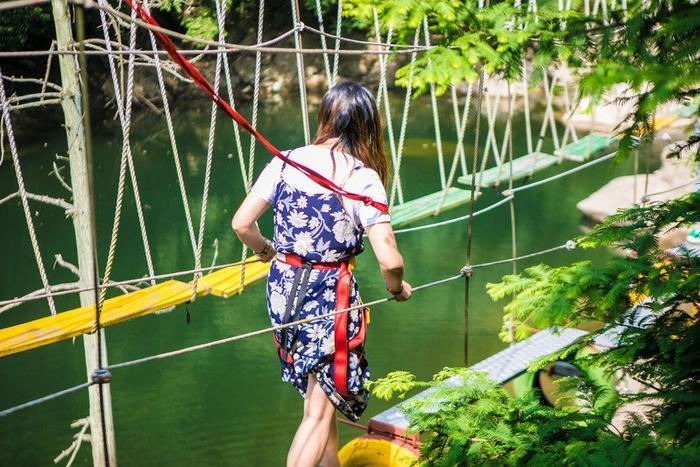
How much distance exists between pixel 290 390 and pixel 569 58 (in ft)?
12.2

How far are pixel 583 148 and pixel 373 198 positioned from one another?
3666 millimetres

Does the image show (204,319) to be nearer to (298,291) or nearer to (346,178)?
(298,291)

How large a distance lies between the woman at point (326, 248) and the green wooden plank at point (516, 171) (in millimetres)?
2641

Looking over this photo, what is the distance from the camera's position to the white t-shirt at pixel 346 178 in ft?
5.37

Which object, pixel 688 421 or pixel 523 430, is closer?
pixel 688 421

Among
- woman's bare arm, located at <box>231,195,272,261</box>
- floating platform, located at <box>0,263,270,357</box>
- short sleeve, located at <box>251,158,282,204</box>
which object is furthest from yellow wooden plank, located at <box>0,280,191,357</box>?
short sleeve, located at <box>251,158,282,204</box>

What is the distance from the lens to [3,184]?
26.3ft

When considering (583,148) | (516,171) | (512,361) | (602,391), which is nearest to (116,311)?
(512,361)

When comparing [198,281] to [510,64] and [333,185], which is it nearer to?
[333,185]

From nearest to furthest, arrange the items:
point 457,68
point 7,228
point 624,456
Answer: point 624,456
point 457,68
point 7,228

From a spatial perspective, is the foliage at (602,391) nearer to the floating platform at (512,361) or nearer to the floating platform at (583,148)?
the floating platform at (512,361)

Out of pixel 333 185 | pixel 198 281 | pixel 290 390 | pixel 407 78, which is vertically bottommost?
pixel 290 390

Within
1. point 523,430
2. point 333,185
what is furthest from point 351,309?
point 523,430

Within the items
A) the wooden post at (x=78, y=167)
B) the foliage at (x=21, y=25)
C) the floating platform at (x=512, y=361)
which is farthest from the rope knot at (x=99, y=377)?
the foliage at (x=21, y=25)
